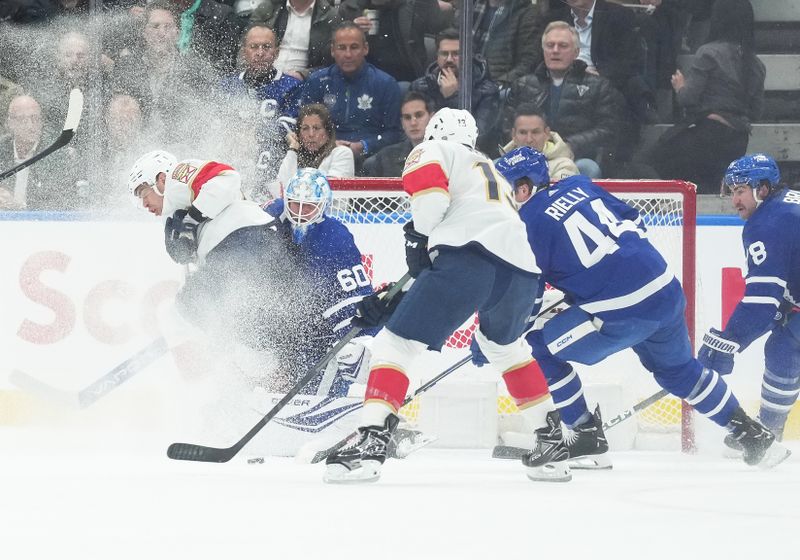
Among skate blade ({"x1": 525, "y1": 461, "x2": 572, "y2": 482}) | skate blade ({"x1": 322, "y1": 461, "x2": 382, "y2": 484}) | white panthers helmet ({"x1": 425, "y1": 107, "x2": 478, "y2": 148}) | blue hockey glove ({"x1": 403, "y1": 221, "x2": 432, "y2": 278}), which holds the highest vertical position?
white panthers helmet ({"x1": 425, "y1": 107, "x2": 478, "y2": 148})

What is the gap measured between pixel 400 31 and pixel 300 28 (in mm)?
475

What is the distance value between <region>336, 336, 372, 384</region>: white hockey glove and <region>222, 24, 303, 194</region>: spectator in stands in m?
1.41

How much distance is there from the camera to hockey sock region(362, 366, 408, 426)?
3.39 meters

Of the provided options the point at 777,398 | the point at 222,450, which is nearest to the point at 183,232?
the point at 222,450

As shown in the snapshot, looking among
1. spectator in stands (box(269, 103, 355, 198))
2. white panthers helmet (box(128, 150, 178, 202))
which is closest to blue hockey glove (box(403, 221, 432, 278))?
white panthers helmet (box(128, 150, 178, 202))

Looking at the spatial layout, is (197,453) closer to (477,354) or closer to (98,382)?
(477,354)

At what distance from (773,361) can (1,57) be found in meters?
3.77

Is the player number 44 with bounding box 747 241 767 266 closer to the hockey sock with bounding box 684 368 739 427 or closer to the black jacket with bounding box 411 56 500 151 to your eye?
the hockey sock with bounding box 684 368 739 427

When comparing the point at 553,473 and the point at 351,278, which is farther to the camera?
the point at 351,278

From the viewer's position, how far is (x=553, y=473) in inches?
143

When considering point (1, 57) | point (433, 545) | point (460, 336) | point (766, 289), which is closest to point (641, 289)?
point (766, 289)

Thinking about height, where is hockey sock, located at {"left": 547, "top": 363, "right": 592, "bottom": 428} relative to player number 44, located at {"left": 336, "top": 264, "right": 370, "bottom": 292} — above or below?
below

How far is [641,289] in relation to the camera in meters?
3.80

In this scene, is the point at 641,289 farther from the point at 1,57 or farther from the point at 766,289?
the point at 1,57
